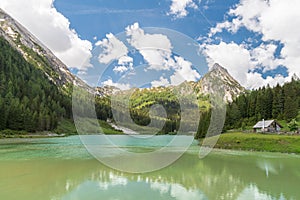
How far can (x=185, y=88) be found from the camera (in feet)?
42.6

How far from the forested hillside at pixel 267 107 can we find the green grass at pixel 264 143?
2927cm

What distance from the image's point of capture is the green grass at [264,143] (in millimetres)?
44625

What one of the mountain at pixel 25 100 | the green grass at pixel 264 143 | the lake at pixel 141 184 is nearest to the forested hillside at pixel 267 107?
the green grass at pixel 264 143

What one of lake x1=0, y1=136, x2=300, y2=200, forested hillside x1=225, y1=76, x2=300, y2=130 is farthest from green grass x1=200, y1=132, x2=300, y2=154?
forested hillside x1=225, y1=76, x2=300, y2=130

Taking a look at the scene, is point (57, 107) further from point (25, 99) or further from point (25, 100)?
point (25, 100)

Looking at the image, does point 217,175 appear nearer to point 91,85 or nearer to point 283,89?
point 91,85

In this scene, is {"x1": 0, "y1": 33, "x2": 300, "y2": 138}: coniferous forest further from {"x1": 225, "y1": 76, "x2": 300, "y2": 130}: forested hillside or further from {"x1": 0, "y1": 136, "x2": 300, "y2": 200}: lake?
{"x1": 0, "y1": 136, "x2": 300, "y2": 200}: lake

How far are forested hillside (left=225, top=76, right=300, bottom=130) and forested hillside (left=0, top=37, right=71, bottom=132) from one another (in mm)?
62758

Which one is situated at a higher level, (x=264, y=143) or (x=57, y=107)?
(x=57, y=107)

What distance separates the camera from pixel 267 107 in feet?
284

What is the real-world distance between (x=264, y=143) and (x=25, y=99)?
9162 centimetres

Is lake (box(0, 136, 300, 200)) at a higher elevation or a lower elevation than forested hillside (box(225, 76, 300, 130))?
lower

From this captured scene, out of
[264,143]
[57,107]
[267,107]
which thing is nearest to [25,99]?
[57,107]

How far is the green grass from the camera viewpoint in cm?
4462
